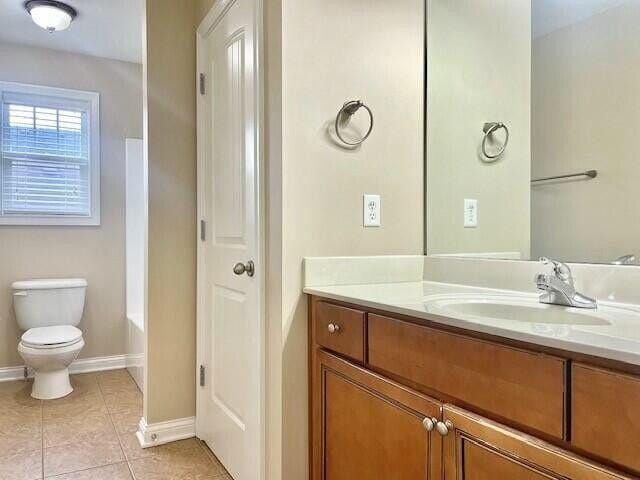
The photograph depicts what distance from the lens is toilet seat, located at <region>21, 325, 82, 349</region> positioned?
8.88 feet

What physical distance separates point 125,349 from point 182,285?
1542 mm

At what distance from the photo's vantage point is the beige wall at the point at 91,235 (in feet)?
10.2

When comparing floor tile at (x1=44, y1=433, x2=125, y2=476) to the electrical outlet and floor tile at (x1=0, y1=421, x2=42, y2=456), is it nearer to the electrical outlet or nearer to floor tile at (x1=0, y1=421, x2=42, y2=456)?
floor tile at (x1=0, y1=421, x2=42, y2=456)

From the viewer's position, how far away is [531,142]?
60.1 inches

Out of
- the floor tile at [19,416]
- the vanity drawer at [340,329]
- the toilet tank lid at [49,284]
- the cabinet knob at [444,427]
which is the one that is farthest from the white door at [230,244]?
the toilet tank lid at [49,284]

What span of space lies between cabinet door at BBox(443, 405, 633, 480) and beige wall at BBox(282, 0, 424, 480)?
2.14 ft

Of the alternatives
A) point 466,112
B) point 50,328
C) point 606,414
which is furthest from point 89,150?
point 606,414

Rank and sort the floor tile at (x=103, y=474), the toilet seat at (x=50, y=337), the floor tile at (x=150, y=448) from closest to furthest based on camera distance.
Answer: the floor tile at (x=103, y=474), the floor tile at (x=150, y=448), the toilet seat at (x=50, y=337)

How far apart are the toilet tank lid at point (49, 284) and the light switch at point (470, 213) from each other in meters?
2.67

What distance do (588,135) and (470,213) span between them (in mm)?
518

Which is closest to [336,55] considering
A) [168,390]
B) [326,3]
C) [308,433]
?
[326,3]

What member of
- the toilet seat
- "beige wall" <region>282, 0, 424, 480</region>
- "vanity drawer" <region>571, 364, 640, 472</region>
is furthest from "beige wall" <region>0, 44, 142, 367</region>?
"vanity drawer" <region>571, 364, 640, 472</region>

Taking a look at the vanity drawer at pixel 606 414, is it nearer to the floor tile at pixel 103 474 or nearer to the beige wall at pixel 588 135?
the beige wall at pixel 588 135

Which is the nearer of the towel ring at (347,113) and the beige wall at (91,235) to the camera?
the towel ring at (347,113)
